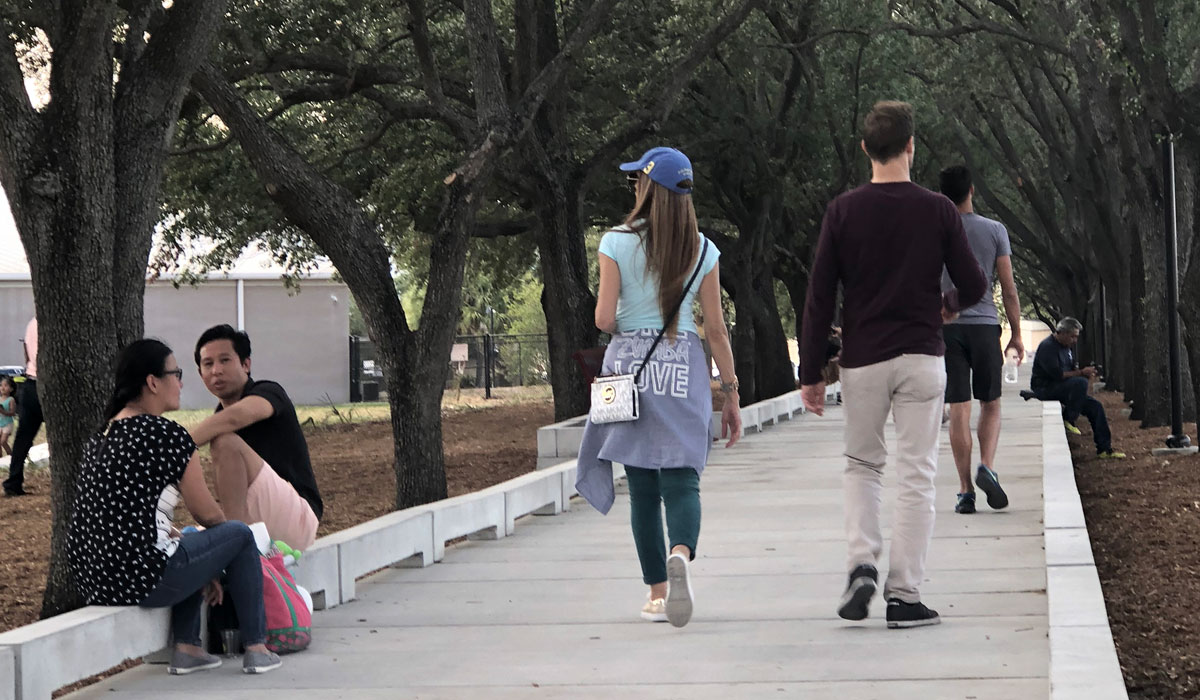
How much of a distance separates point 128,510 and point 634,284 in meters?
2.16

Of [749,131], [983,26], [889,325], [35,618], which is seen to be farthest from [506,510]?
[749,131]

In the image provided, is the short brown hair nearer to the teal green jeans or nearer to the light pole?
the teal green jeans

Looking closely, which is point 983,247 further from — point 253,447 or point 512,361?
point 512,361

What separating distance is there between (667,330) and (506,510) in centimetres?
413

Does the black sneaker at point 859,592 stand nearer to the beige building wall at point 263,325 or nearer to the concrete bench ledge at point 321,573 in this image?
the concrete bench ledge at point 321,573

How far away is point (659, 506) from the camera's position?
685cm

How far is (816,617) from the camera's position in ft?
23.5

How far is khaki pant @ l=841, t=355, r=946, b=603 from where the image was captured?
6441 millimetres

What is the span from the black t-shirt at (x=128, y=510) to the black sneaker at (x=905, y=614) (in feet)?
9.26

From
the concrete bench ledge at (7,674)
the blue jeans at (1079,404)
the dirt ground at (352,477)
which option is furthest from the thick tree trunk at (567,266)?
the concrete bench ledge at (7,674)

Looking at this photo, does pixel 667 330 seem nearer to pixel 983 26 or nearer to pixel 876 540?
pixel 876 540

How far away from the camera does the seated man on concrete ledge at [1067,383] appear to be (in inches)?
659

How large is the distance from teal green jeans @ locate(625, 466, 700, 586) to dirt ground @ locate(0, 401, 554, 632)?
4273 mm

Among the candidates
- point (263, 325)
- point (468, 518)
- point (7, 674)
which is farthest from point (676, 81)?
point (263, 325)
